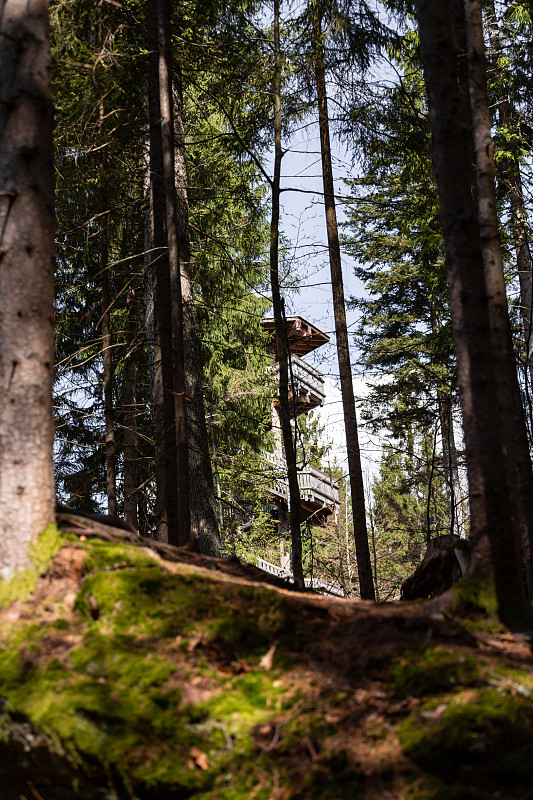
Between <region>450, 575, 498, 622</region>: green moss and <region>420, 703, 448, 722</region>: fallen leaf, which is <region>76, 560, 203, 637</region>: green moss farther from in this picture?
<region>450, 575, 498, 622</region>: green moss

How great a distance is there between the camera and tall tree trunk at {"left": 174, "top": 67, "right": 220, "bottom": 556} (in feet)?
34.2

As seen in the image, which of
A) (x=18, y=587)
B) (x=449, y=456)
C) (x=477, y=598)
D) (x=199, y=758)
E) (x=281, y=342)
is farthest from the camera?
(x=449, y=456)

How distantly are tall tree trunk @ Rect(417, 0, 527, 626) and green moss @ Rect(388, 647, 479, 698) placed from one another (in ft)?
2.75

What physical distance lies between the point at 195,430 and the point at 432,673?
299 inches

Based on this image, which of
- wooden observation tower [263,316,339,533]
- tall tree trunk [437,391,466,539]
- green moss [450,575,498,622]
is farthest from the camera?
wooden observation tower [263,316,339,533]

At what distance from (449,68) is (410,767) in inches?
181

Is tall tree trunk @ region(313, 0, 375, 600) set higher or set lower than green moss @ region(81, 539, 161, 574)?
higher

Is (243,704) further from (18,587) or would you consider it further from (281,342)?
(281,342)

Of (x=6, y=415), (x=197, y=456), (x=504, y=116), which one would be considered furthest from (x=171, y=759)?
(x=504, y=116)

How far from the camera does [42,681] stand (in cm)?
334

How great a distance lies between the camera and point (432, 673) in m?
3.44

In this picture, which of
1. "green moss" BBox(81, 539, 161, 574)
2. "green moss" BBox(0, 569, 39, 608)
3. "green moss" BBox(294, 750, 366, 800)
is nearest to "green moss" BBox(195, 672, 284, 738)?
"green moss" BBox(294, 750, 366, 800)

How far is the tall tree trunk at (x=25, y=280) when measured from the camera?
405cm

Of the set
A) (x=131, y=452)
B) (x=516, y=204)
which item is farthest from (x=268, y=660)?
(x=516, y=204)
